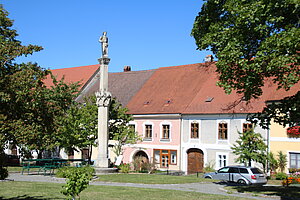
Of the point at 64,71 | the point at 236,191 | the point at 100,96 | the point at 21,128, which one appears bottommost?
the point at 236,191

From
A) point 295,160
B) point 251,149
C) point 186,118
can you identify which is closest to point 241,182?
point 251,149

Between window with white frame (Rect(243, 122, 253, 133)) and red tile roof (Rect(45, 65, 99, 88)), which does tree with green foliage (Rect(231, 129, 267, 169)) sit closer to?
window with white frame (Rect(243, 122, 253, 133))

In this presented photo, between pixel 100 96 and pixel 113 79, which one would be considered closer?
pixel 100 96

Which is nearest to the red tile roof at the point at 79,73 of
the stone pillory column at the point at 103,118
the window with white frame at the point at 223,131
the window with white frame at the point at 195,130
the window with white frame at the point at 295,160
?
the window with white frame at the point at 195,130

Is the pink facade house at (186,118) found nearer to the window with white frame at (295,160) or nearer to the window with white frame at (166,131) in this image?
the window with white frame at (166,131)

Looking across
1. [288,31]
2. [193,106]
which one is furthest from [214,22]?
[193,106]

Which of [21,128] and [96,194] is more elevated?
[21,128]

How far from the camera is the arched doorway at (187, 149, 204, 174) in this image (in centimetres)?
3581

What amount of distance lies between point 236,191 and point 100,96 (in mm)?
11914

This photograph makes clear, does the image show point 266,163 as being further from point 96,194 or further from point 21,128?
point 21,128

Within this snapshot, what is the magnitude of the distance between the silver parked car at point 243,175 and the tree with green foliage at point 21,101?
15.7 metres

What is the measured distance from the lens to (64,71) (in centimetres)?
5597

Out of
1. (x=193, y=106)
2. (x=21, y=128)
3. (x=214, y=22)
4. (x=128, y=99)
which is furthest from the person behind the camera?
(x=128, y=99)

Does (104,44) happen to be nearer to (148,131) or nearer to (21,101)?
(148,131)
